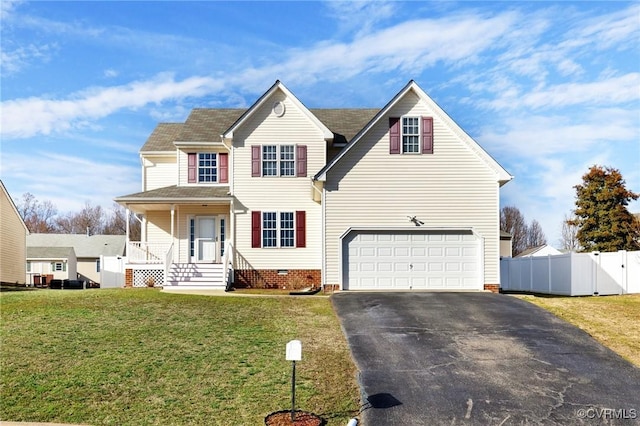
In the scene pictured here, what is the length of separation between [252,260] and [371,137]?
6.91 m

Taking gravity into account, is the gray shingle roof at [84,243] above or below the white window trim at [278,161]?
below

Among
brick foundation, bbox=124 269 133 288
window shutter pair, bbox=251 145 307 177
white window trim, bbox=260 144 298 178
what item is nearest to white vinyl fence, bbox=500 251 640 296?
window shutter pair, bbox=251 145 307 177

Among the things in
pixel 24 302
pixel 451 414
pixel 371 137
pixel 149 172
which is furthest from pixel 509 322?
pixel 149 172

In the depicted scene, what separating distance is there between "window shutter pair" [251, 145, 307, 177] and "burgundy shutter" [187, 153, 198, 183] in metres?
3.08

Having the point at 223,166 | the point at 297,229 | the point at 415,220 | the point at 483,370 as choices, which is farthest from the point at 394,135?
the point at 483,370

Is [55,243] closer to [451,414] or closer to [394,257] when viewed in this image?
[394,257]

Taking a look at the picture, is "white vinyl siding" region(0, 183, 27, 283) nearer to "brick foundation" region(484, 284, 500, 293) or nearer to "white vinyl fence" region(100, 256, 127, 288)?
"white vinyl fence" region(100, 256, 127, 288)

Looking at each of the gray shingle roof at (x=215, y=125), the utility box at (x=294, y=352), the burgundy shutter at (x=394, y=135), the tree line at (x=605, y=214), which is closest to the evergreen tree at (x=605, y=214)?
the tree line at (x=605, y=214)

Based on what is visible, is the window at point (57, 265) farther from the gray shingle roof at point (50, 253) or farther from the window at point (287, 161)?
the window at point (287, 161)

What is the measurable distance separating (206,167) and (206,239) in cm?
320

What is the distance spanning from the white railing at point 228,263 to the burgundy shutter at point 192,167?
3538mm

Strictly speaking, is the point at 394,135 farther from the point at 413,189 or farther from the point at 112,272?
the point at 112,272

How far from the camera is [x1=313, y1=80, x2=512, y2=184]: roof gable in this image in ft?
65.4

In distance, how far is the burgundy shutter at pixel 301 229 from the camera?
860 inches
